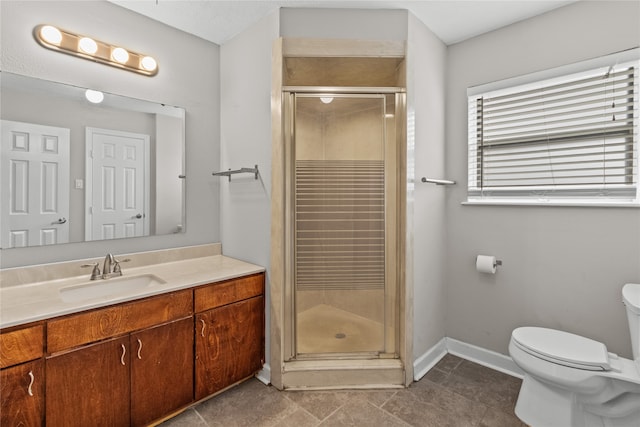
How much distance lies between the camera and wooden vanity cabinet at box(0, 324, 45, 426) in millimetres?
1199

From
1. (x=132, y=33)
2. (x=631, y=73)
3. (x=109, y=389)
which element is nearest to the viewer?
(x=109, y=389)

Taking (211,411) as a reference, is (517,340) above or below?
Result: above

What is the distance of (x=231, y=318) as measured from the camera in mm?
1928

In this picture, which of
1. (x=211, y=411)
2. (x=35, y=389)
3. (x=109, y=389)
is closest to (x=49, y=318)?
(x=35, y=389)

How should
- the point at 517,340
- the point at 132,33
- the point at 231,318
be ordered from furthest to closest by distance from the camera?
the point at 132,33 → the point at 231,318 → the point at 517,340

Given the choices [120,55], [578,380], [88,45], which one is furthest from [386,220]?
[88,45]

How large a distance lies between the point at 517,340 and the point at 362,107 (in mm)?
1654

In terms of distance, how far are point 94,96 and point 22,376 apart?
1.54 meters

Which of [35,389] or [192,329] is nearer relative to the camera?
[35,389]

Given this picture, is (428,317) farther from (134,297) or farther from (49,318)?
(49,318)

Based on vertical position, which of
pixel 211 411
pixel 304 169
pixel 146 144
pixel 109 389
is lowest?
pixel 211 411

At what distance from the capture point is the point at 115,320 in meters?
1.48

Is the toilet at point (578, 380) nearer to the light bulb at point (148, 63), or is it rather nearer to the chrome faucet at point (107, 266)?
the chrome faucet at point (107, 266)

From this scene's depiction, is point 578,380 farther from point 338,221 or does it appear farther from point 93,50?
point 93,50
